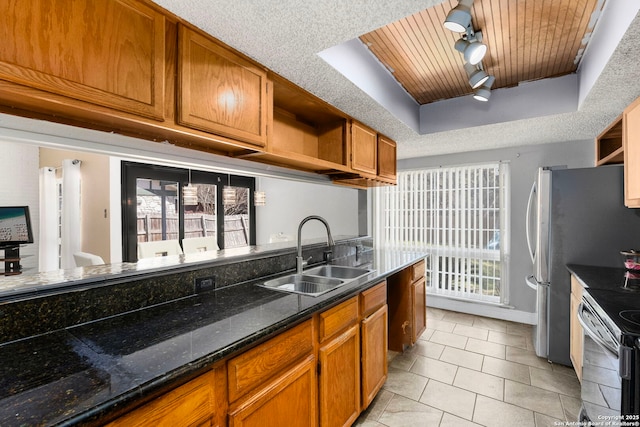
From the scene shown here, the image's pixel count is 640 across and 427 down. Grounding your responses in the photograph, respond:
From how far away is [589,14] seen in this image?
1.62 metres

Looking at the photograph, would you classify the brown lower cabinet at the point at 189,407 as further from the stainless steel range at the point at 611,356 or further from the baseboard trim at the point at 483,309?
the baseboard trim at the point at 483,309

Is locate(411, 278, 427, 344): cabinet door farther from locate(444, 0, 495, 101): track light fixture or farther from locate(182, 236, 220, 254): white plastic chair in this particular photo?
locate(182, 236, 220, 254): white plastic chair

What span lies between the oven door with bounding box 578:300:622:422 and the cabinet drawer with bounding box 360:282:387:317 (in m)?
1.19

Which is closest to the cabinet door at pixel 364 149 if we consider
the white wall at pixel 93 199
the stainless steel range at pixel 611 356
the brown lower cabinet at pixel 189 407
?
the stainless steel range at pixel 611 356

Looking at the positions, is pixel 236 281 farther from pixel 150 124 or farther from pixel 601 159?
pixel 601 159

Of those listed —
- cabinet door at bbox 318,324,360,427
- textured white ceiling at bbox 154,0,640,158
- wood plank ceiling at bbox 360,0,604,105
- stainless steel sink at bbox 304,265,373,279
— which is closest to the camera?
textured white ceiling at bbox 154,0,640,158

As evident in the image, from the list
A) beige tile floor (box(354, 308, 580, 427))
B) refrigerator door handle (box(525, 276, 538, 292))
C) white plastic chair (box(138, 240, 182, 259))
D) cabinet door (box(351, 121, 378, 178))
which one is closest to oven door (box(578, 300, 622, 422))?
beige tile floor (box(354, 308, 580, 427))

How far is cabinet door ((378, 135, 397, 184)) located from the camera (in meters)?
2.97

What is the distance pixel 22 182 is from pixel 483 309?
5859 mm

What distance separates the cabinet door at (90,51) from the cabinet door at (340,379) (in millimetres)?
1410

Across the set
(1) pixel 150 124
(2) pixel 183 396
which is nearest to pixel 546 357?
(2) pixel 183 396

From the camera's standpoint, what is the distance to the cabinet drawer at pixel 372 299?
1889 millimetres

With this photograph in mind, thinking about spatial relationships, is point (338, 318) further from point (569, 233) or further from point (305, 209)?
point (305, 209)

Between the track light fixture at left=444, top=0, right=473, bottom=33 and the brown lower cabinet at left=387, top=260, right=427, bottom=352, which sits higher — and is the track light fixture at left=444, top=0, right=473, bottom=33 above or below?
above
